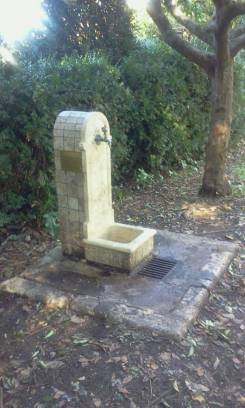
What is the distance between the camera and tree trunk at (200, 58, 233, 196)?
578cm

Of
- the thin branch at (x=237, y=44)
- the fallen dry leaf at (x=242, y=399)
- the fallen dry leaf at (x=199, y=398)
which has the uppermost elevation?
the thin branch at (x=237, y=44)

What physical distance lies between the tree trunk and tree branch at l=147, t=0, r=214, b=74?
0.65ft

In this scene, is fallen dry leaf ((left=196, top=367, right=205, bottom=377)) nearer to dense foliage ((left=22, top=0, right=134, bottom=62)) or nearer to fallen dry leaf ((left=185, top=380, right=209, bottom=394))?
fallen dry leaf ((left=185, top=380, right=209, bottom=394))

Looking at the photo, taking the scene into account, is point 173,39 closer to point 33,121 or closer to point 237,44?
point 237,44

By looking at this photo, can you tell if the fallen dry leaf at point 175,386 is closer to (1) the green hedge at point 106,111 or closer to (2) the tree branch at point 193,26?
(1) the green hedge at point 106,111

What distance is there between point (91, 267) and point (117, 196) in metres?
2.37

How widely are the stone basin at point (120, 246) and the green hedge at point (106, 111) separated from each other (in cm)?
109

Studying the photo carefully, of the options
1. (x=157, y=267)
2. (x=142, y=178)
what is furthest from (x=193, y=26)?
(x=157, y=267)

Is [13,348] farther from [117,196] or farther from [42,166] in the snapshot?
[117,196]

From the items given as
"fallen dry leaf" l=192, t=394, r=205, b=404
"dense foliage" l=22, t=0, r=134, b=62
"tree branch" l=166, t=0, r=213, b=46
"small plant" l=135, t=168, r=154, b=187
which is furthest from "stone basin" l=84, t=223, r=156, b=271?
"dense foliage" l=22, t=0, r=134, b=62

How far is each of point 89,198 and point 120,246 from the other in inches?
20.4

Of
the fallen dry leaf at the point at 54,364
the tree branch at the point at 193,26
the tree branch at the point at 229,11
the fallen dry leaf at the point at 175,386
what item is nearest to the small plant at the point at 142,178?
the tree branch at the point at 193,26

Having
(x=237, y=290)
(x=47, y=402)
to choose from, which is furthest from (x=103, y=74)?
(x=47, y=402)

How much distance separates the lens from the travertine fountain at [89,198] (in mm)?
3775
